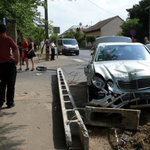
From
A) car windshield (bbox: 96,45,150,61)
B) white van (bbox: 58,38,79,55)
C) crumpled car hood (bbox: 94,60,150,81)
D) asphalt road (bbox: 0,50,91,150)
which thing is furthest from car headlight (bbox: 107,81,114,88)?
white van (bbox: 58,38,79,55)

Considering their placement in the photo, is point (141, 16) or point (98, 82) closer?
point (98, 82)

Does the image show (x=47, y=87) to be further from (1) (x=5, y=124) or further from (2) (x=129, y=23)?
(2) (x=129, y=23)

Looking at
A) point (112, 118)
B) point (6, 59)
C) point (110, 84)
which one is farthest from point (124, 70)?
point (6, 59)

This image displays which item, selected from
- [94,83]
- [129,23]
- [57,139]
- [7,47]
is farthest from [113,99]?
[129,23]

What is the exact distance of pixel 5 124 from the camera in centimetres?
483

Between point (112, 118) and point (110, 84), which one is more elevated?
point (110, 84)

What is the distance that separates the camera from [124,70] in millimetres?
5199

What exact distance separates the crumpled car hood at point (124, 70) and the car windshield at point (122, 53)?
1.81 ft

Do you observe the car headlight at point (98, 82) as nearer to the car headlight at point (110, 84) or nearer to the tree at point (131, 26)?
the car headlight at point (110, 84)

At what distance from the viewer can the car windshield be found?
6.44 metres

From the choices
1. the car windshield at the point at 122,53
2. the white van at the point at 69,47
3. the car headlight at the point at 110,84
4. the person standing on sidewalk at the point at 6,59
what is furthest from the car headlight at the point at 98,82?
the white van at the point at 69,47

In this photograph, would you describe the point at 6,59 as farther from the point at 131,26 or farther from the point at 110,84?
the point at 131,26

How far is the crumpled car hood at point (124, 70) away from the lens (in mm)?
4941

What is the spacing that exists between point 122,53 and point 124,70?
1498 millimetres
